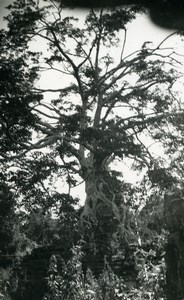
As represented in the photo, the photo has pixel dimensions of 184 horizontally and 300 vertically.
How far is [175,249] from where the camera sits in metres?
3.70

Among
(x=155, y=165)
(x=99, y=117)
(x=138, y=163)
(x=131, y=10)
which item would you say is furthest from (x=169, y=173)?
(x=131, y=10)

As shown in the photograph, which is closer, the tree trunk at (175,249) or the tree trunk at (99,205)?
the tree trunk at (175,249)

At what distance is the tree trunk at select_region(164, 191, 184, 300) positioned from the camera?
11.7ft

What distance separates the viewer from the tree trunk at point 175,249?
3568 millimetres

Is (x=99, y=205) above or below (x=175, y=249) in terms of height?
above

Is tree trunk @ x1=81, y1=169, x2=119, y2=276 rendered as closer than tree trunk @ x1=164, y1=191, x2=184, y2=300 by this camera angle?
No

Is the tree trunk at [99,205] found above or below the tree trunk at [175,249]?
above

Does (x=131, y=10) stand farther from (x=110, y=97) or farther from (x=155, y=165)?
(x=155, y=165)

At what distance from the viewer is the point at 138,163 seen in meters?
16.2

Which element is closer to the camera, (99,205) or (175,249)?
(175,249)

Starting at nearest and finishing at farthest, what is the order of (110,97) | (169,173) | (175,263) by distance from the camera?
1. (175,263)
2. (169,173)
3. (110,97)

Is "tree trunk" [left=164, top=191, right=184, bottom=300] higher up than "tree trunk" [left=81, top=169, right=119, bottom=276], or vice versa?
"tree trunk" [left=81, top=169, right=119, bottom=276]

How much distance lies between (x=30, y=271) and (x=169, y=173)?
7.57 m

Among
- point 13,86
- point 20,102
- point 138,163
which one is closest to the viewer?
point 13,86
